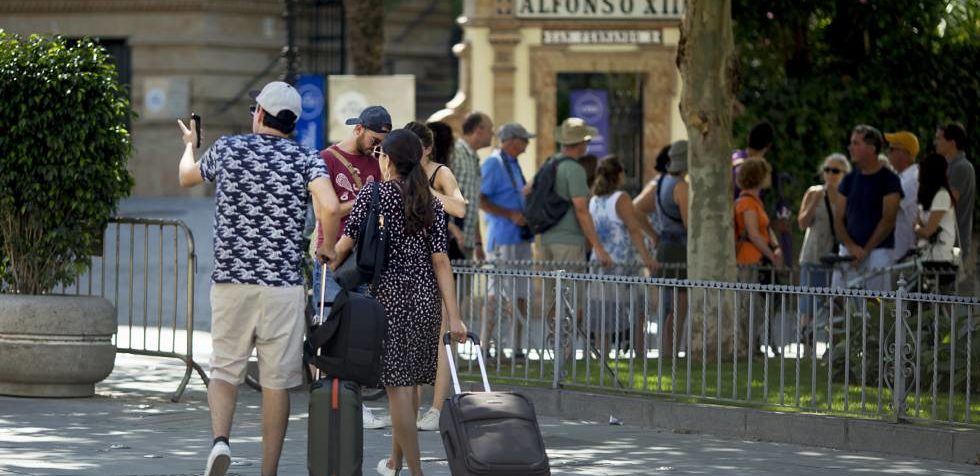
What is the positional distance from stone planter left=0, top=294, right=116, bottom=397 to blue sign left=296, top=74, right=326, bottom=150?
5.55 m

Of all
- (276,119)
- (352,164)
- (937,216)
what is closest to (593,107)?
(937,216)

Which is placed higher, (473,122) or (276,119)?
(473,122)

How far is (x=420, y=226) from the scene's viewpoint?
31.2 feet

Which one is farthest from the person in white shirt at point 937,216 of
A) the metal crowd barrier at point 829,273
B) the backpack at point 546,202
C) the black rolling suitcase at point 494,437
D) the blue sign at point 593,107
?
the blue sign at point 593,107

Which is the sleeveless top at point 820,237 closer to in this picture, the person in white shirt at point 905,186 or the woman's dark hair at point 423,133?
the person in white shirt at point 905,186

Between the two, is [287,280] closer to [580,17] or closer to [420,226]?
[420,226]

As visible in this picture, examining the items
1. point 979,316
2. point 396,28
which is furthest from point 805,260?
point 396,28

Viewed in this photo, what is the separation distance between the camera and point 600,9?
22266mm

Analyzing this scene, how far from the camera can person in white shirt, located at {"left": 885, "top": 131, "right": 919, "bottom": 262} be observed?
15750 mm

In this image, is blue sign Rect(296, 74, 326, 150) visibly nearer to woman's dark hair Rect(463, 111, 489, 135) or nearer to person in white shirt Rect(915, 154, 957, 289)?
woman's dark hair Rect(463, 111, 489, 135)

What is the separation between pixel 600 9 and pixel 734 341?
34.6ft

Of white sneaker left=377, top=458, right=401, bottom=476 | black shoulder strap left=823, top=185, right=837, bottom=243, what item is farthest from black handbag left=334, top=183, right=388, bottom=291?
black shoulder strap left=823, top=185, right=837, bottom=243

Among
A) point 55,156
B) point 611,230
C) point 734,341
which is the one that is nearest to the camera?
point 734,341

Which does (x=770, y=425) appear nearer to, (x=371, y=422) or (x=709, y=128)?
(x=371, y=422)
